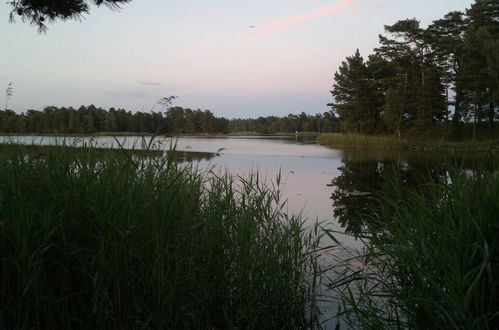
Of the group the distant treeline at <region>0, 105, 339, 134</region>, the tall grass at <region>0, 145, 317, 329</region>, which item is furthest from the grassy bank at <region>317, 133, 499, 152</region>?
the tall grass at <region>0, 145, 317, 329</region>

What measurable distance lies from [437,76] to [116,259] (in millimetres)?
43346

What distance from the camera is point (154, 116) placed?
4363 millimetres

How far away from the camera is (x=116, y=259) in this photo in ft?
9.73

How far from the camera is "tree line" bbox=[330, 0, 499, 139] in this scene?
34094 millimetres

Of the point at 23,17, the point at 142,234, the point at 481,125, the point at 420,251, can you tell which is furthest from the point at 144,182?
the point at 481,125

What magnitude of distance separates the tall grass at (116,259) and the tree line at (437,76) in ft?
113

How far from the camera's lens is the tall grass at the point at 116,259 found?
2949mm

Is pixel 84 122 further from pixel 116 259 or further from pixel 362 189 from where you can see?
pixel 362 189

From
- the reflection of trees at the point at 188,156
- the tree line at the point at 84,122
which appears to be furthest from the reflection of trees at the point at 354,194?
the tree line at the point at 84,122

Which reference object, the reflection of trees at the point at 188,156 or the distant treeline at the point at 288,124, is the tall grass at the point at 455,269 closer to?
the reflection of trees at the point at 188,156

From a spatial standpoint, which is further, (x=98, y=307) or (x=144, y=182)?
(x=144, y=182)

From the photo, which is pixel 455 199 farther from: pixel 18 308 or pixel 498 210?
pixel 18 308

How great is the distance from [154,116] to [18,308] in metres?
2.22

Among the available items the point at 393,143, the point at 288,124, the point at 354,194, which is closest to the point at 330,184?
the point at 354,194
